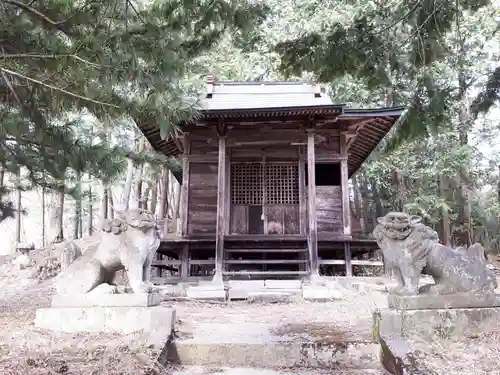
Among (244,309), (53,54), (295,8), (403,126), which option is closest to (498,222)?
(295,8)

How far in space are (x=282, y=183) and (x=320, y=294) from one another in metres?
4.37

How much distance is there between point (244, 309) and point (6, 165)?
4.45m

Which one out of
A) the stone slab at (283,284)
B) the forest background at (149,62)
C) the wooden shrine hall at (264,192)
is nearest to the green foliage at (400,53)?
the forest background at (149,62)

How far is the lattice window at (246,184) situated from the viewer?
12.4 metres

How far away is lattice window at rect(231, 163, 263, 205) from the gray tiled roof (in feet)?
5.89

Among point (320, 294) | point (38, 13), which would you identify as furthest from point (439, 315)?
point (320, 294)

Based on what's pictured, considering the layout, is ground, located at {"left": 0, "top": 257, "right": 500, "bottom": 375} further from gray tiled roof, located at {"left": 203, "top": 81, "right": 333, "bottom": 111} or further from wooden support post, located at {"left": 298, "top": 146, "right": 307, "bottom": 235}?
gray tiled roof, located at {"left": 203, "top": 81, "right": 333, "bottom": 111}

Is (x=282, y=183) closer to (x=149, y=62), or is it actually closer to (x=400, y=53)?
(x=400, y=53)

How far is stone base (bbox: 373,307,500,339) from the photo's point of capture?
412cm

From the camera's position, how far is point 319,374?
388 centimetres

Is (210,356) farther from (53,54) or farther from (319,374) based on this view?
(53,54)

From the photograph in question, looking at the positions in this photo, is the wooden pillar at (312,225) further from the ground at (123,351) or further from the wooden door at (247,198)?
the ground at (123,351)

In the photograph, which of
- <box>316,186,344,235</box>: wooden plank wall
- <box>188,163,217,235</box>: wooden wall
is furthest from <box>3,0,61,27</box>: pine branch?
<box>316,186,344,235</box>: wooden plank wall

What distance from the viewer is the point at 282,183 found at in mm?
12523
